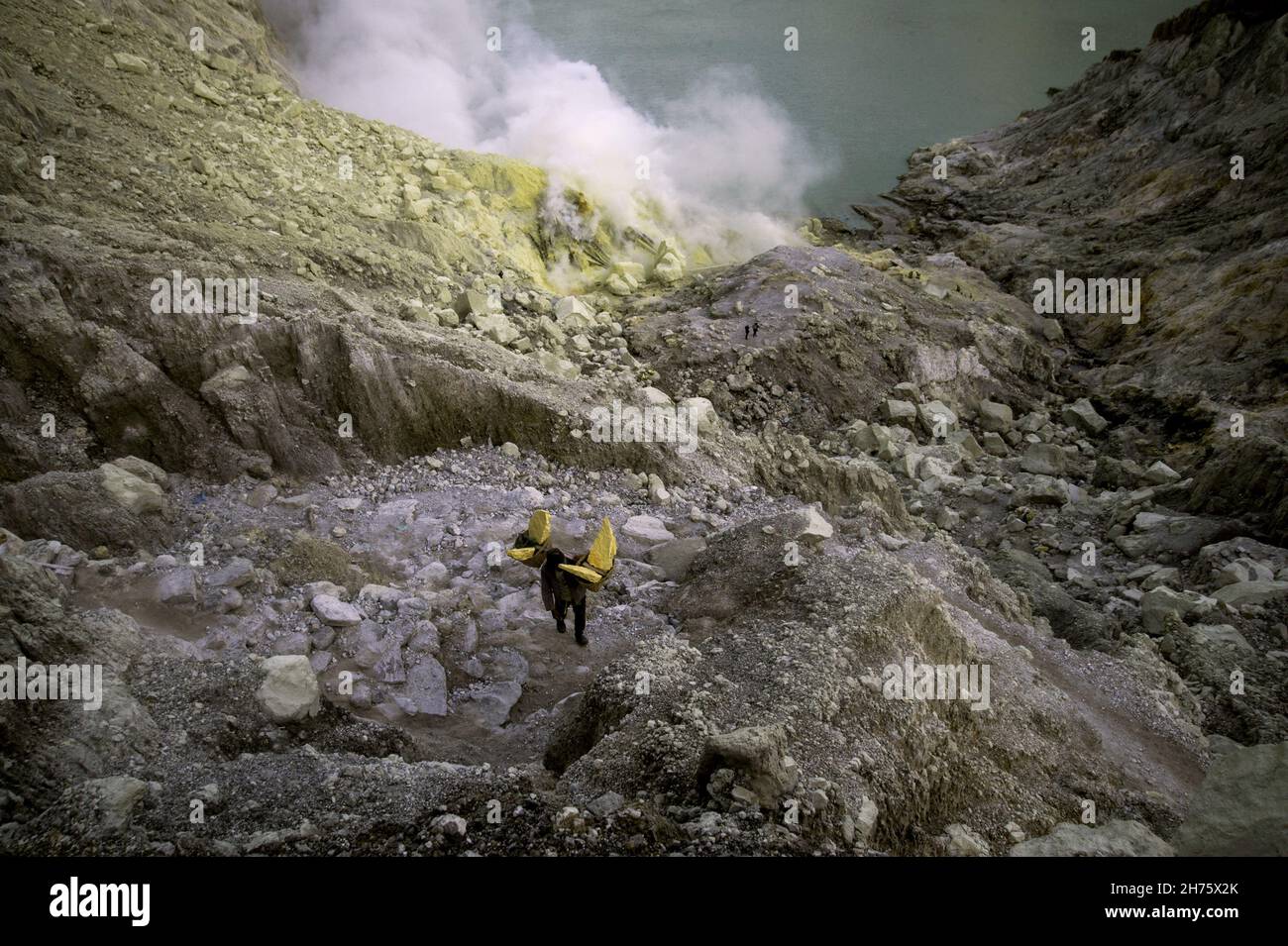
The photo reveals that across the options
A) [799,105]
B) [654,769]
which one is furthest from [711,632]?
[799,105]

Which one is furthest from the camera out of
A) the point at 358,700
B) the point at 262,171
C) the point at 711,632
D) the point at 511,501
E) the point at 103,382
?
the point at 262,171

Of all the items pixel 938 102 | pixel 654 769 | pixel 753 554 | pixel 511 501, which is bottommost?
pixel 654 769

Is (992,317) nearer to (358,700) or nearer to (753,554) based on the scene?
(753,554)

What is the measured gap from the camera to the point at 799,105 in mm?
16953

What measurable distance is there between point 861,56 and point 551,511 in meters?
17.2

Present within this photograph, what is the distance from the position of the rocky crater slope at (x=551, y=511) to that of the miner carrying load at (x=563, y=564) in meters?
0.38

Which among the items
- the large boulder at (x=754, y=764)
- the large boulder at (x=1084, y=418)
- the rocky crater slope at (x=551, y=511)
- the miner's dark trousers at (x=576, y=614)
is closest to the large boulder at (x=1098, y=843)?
the rocky crater slope at (x=551, y=511)

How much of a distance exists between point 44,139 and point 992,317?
35.5 ft

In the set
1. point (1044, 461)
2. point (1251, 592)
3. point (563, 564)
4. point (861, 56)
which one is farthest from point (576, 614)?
point (861, 56)

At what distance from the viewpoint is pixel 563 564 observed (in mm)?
4078

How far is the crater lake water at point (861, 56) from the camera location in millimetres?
16297

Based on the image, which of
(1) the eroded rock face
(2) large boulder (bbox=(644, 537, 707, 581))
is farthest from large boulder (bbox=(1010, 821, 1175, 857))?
(1) the eroded rock face

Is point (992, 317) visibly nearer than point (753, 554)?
No

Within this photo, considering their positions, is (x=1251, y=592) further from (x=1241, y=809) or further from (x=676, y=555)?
(x=676, y=555)
